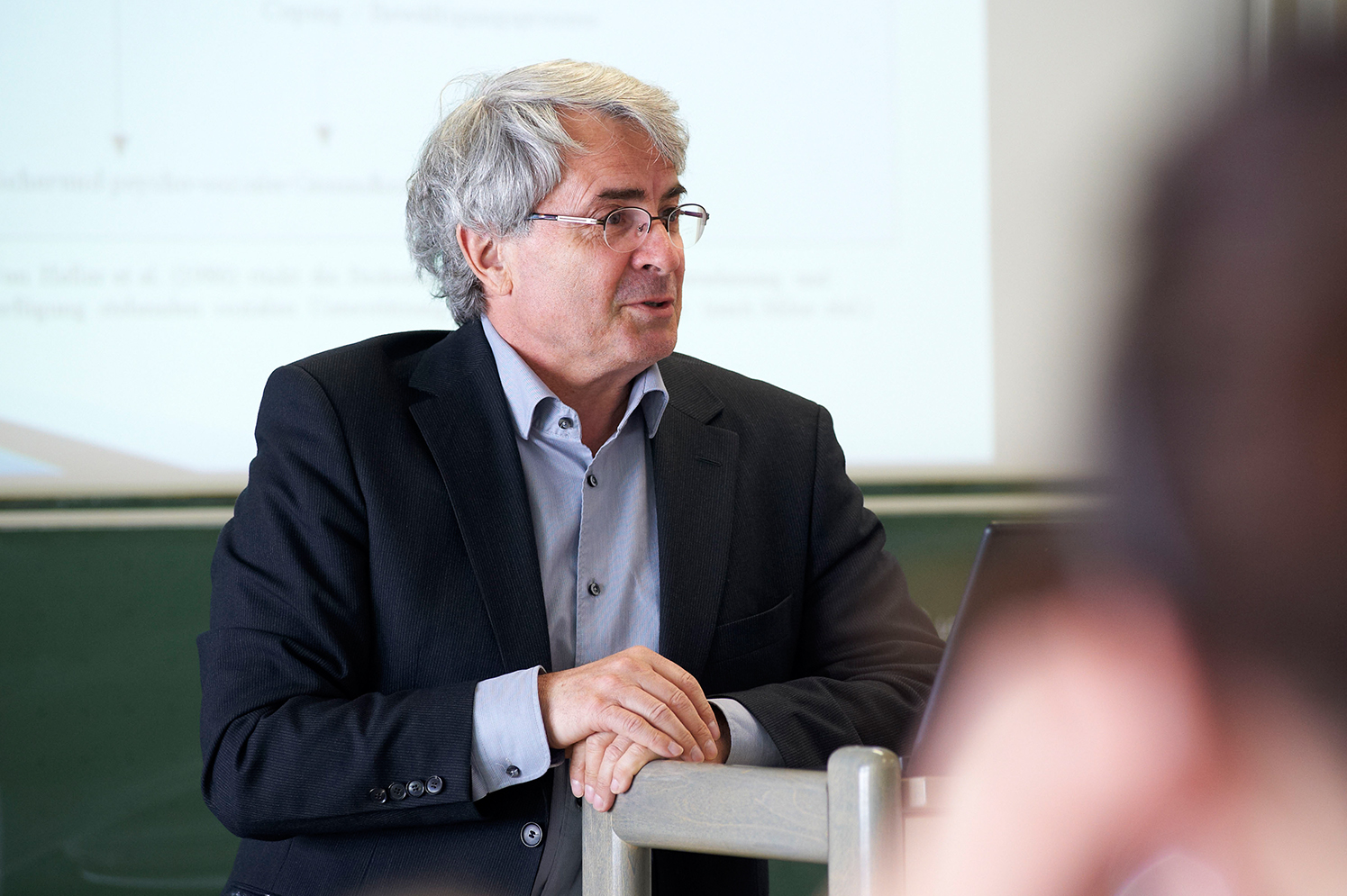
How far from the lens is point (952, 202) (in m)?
3.00

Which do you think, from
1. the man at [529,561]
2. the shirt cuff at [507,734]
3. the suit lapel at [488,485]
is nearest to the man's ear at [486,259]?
the man at [529,561]

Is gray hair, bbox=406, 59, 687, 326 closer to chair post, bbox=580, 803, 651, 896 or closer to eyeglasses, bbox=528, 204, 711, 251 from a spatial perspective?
eyeglasses, bbox=528, 204, 711, 251

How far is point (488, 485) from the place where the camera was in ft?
4.80

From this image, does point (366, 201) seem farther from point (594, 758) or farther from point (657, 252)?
point (594, 758)

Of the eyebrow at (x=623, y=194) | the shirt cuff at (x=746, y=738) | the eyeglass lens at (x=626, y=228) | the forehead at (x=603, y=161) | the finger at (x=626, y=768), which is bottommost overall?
the shirt cuff at (x=746, y=738)

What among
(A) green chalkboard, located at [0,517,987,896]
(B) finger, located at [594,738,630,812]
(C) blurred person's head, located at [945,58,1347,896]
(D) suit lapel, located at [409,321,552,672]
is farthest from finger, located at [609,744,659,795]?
(A) green chalkboard, located at [0,517,987,896]

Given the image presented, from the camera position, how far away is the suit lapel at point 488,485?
4.59 ft

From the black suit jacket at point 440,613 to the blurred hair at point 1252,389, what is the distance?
102cm

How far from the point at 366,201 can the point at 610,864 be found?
214 centimetres

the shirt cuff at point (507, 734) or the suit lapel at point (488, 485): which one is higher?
the suit lapel at point (488, 485)

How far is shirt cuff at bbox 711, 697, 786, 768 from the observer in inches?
51.3

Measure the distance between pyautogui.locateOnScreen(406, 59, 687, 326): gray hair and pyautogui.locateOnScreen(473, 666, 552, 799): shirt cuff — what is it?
0.64 m

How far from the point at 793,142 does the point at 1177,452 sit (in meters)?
2.77

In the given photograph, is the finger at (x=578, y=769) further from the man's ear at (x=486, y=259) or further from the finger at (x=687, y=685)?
the man's ear at (x=486, y=259)
